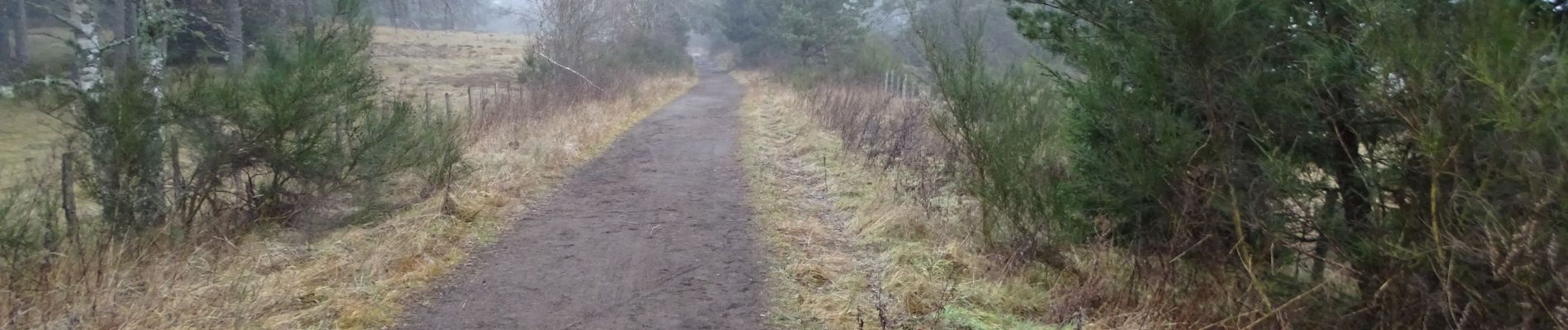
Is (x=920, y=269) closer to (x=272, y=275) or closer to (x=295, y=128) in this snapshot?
(x=272, y=275)

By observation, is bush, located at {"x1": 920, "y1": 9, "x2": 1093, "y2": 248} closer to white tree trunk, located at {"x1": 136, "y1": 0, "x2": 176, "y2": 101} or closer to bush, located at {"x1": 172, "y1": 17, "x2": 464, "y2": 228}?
bush, located at {"x1": 172, "y1": 17, "x2": 464, "y2": 228}

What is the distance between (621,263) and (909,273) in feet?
6.48

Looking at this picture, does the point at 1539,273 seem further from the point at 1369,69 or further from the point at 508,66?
the point at 508,66

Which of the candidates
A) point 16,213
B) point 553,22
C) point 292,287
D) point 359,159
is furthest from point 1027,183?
point 553,22

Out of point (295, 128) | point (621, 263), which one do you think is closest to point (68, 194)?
point (295, 128)

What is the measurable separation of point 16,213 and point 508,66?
101 feet

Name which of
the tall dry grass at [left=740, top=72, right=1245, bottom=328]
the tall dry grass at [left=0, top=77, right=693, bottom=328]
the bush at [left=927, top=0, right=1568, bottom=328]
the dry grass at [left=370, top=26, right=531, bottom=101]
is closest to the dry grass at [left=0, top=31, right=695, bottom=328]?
the tall dry grass at [left=0, top=77, right=693, bottom=328]

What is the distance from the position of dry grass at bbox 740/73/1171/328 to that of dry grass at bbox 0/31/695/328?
7.47ft

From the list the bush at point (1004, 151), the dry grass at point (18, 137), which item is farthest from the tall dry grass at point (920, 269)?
the dry grass at point (18, 137)

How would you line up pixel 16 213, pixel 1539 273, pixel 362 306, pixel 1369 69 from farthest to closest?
1. pixel 16 213
2. pixel 362 306
3. pixel 1369 69
4. pixel 1539 273

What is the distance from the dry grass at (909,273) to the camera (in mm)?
4805

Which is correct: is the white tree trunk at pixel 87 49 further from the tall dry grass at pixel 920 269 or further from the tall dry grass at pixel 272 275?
the tall dry grass at pixel 920 269

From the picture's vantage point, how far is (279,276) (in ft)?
17.6

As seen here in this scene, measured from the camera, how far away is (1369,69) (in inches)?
148
